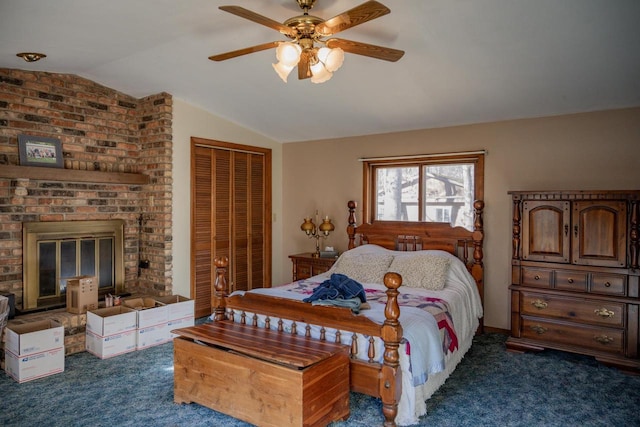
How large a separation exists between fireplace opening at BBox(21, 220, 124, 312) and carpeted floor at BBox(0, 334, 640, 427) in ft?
2.37

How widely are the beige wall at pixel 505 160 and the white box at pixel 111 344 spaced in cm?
263

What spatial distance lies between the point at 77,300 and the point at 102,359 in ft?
2.03

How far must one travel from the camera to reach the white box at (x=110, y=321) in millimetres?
3768

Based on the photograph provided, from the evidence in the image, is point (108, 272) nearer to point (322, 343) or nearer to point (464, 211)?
point (322, 343)

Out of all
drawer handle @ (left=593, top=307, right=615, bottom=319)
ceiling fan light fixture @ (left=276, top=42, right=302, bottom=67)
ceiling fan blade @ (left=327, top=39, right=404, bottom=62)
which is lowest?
drawer handle @ (left=593, top=307, right=615, bottom=319)

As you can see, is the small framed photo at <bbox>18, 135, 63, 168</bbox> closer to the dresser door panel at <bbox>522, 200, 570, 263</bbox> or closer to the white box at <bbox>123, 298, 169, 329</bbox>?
the white box at <bbox>123, 298, 169, 329</bbox>

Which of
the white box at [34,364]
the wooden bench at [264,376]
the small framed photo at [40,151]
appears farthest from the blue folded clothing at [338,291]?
the small framed photo at [40,151]

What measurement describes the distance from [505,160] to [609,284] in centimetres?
149

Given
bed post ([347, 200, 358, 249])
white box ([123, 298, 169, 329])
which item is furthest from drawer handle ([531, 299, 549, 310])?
white box ([123, 298, 169, 329])

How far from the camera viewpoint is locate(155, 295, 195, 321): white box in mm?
4273

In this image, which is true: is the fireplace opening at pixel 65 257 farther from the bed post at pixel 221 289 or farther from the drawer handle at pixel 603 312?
the drawer handle at pixel 603 312

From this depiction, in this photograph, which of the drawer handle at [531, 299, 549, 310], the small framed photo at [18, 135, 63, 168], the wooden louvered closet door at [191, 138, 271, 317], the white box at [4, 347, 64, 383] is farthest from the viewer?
the wooden louvered closet door at [191, 138, 271, 317]

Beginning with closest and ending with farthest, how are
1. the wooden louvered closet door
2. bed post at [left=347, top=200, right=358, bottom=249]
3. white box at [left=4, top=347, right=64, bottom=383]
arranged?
white box at [left=4, top=347, right=64, bottom=383]
the wooden louvered closet door
bed post at [left=347, top=200, right=358, bottom=249]

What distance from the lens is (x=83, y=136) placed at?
443 centimetres
